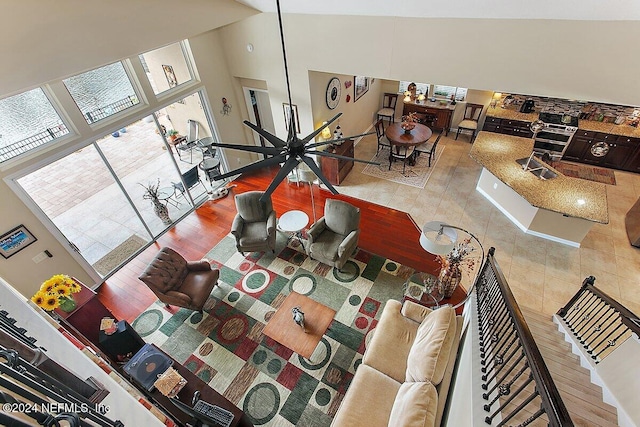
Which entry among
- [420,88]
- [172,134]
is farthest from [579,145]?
[172,134]

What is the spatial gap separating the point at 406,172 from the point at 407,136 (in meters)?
0.89

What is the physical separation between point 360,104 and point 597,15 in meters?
5.65

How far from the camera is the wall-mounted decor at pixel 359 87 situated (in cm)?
802

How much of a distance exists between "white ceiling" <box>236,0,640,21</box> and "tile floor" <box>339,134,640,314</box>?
361 centimetres

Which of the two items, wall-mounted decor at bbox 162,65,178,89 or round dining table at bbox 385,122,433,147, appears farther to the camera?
round dining table at bbox 385,122,433,147

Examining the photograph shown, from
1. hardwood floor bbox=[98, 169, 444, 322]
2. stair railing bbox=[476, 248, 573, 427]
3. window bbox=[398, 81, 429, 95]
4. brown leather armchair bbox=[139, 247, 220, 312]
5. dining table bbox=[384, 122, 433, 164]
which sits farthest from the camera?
window bbox=[398, 81, 429, 95]

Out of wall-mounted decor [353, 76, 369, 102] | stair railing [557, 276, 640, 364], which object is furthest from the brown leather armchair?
wall-mounted decor [353, 76, 369, 102]

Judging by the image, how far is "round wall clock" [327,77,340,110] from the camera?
6.74 m

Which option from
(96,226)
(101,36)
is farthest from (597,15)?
(96,226)

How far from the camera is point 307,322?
408cm

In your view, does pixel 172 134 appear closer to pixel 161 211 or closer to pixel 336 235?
pixel 161 211

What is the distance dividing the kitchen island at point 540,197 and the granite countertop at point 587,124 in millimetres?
1590

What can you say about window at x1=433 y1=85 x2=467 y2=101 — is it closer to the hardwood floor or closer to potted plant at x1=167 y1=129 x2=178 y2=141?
the hardwood floor

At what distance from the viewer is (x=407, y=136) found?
7598mm
